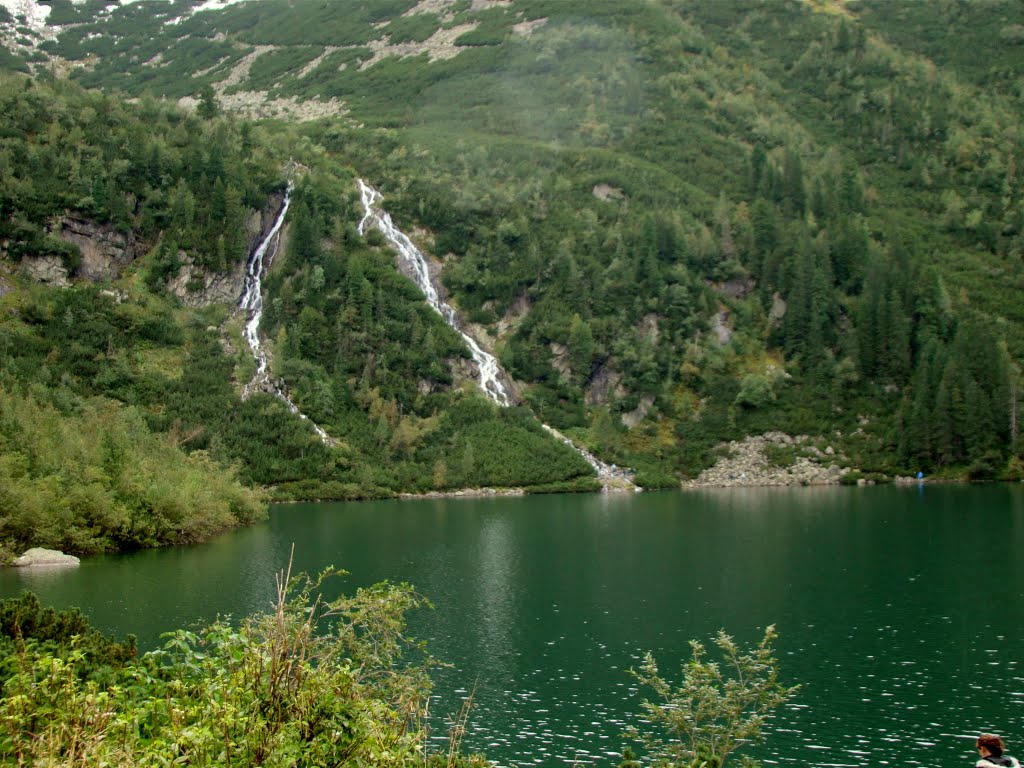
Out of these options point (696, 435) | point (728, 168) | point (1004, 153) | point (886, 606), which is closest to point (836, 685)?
point (886, 606)

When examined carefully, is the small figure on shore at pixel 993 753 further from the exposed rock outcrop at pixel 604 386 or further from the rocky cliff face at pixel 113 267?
the rocky cliff face at pixel 113 267

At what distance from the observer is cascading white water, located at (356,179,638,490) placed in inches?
3964

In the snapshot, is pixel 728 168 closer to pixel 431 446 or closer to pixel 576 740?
pixel 431 446

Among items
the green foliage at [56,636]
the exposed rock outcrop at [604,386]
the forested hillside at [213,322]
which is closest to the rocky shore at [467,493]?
the forested hillside at [213,322]

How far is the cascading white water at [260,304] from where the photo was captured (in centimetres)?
9744

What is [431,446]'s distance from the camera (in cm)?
9831

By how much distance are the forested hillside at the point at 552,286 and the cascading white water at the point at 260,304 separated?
1419mm

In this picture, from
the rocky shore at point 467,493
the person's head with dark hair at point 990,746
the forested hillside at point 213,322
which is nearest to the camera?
the person's head with dark hair at point 990,746

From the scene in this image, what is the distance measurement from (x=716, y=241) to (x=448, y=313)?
37468 millimetres

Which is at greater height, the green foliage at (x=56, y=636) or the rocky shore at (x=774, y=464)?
the green foliage at (x=56, y=636)

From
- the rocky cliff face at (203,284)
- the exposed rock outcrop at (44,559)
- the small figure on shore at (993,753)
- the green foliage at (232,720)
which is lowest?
the exposed rock outcrop at (44,559)

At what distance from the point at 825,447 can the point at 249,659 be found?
9854cm

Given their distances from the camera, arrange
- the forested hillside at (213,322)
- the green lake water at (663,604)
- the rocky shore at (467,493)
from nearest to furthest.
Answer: the green lake water at (663,604) → the forested hillside at (213,322) → the rocky shore at (467,493)

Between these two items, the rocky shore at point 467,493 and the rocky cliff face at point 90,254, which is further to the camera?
the rocky cliff face at point 90,254
